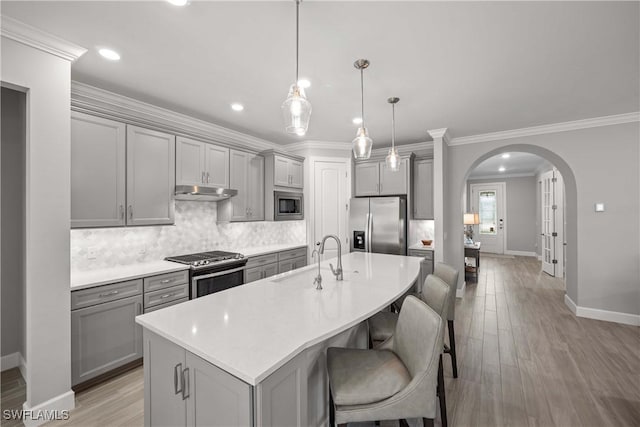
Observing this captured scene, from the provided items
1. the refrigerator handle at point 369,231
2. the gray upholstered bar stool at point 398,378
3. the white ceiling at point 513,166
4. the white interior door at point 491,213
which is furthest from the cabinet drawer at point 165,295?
the white interior door at point 491,213

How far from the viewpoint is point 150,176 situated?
2.89 metres

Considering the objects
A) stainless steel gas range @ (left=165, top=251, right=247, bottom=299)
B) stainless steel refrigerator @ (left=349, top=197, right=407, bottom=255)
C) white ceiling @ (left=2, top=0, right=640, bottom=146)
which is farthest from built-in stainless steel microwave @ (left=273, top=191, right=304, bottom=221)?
white ceiling @ (left=2, top=0, right=640, bottom=146)

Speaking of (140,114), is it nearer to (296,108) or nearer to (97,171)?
(97,171)

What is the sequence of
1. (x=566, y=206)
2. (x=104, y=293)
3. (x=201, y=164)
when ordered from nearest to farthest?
1. (x=104, y=293)
2. (x=201, y=164)
3. (x=566, y=206)

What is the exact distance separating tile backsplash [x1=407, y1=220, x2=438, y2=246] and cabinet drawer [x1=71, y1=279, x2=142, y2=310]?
404 centimetres

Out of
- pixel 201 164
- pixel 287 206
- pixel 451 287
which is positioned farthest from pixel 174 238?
pixel 451 287

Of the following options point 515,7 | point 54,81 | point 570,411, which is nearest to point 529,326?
point 570,411

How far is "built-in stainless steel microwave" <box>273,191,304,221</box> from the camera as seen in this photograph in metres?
4.28

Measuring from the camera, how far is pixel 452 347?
2352 mm

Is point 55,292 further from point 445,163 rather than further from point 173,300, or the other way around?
point 445,163

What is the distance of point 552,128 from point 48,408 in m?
6.06

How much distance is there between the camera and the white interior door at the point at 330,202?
476 cm

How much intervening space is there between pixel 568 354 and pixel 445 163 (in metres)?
2.71

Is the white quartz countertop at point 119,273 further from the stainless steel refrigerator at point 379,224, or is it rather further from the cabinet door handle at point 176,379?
the stainless steel refrigerator at point 379,224
